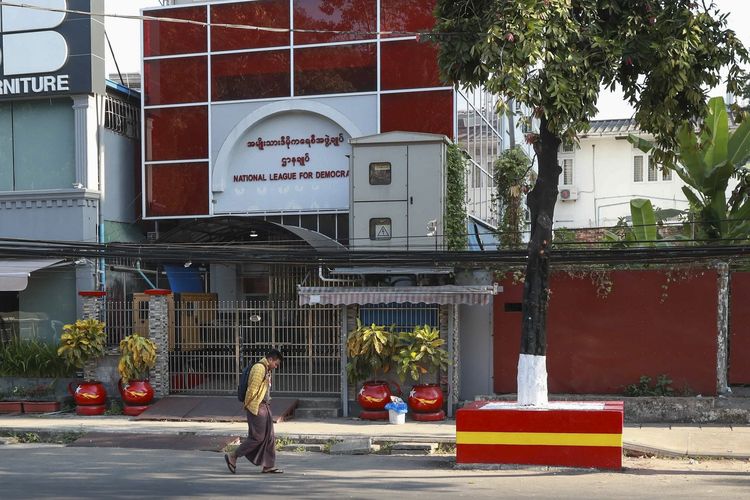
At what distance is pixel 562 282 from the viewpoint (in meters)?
16.2

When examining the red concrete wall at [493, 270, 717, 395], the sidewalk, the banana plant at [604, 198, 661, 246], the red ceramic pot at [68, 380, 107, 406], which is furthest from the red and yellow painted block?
the red ceramic pot at [68, 380, 107, 406]

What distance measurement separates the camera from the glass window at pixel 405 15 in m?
19.6

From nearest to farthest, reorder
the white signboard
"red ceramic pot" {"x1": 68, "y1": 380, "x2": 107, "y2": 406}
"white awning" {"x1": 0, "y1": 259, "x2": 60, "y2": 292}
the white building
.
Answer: "red ceramic pot" {"x1": 68, "y1": 380, "x2": 107, "y2": 406}, "white awning" {"x1": 0, "y1": 259, "x2": 60, "y2": 292}, the white signboard, the white building

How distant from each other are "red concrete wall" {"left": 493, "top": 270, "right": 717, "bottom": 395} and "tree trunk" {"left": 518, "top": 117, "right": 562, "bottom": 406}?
177 inches

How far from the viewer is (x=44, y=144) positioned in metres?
20.1

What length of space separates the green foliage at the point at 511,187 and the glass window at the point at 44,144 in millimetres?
10037

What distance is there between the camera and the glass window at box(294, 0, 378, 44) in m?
20.0

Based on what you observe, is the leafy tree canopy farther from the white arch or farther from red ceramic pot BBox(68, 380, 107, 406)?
red ceramic pot BBox(68, 380, 107, 406)

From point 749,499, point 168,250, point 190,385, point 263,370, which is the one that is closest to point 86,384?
point 190,385

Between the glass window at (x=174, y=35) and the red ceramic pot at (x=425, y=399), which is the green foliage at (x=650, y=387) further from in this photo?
the glass window at (x=174, y=35)

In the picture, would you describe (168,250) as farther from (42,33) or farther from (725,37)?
(725,37)

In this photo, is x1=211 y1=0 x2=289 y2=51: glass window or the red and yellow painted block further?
x1=211 y1=0 x2=289 y2=51: glass window

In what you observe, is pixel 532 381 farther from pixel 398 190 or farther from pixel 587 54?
pixel 398 190

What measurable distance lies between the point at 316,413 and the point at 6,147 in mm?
9960
